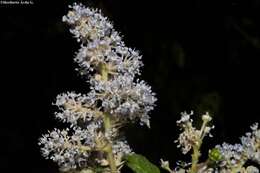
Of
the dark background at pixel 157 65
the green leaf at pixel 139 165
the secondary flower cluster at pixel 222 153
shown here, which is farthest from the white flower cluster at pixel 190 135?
the dark background at pixel 157 65

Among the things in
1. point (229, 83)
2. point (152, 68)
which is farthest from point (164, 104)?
point (229, 83)

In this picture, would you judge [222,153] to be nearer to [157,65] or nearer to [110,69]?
[110,69]

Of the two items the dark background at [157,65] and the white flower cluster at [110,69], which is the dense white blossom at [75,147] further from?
the dark background at [157,65]

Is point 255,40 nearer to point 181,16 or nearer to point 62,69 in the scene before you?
point 181,16

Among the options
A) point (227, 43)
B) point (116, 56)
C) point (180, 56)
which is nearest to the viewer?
point (116, 56)

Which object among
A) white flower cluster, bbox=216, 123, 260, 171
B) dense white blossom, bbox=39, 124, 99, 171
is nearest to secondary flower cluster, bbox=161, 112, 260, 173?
white flower cluster, bbox=216, 123, 260, 171

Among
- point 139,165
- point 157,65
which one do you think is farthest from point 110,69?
point 157,65
